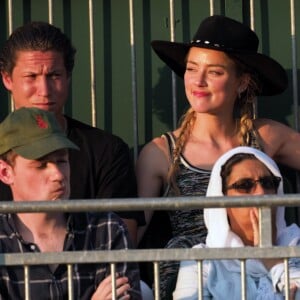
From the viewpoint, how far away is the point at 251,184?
18.1ft

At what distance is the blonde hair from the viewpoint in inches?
249

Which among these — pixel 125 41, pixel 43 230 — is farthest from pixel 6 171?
pixel 125 41

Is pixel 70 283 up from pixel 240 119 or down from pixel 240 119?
down

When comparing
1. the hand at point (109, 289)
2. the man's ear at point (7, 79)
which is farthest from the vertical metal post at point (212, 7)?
the hand at point (109, 289)

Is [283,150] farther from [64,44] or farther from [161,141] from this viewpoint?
[64,44]

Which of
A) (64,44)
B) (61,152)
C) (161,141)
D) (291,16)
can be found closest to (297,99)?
(291,16)

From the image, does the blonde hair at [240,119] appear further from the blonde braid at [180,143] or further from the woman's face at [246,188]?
the woman's face at [246,188]

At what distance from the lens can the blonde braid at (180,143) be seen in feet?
20.5

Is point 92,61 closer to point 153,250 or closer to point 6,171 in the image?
point 6,171

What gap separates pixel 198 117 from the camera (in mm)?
6434

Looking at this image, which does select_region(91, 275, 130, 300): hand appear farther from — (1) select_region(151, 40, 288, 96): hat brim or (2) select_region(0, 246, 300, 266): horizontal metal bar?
(1) select_region(151, 40, 288, 96): hat brim

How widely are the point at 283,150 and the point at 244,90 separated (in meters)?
0.37

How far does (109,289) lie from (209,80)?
1.88 meters

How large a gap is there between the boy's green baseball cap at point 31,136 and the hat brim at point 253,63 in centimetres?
145
